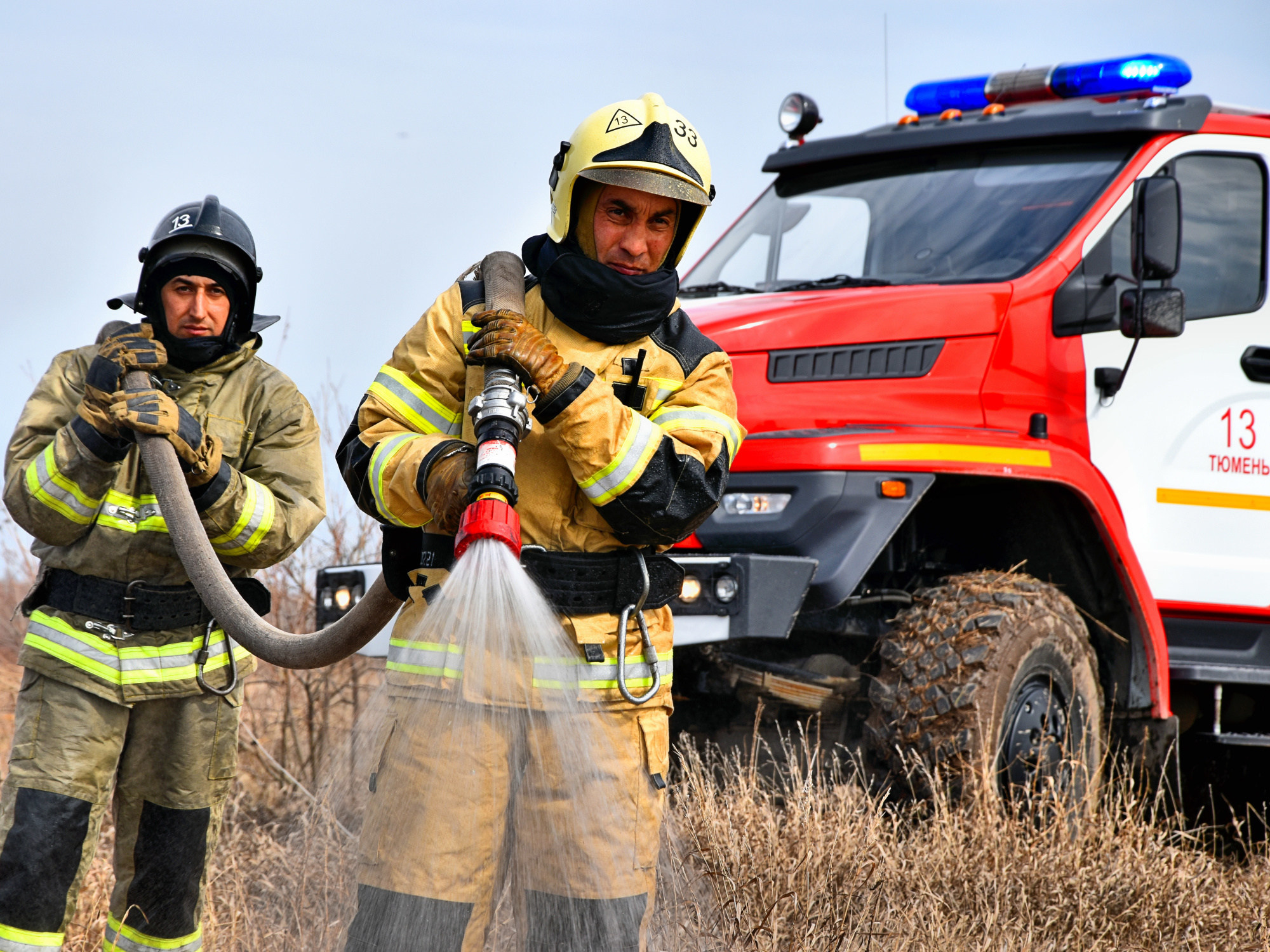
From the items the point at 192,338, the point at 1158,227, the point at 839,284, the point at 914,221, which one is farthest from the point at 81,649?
the point at 1158,227

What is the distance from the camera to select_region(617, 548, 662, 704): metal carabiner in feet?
9.16

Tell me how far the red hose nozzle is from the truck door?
3155mm

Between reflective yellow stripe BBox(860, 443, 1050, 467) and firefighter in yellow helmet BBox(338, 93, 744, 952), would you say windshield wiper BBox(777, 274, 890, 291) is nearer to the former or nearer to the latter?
reflective yellow stripe BBox(860, 443, 1050, 467)

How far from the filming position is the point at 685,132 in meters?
3.00

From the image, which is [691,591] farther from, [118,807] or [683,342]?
[118,807]

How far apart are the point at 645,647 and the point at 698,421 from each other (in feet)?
1.55

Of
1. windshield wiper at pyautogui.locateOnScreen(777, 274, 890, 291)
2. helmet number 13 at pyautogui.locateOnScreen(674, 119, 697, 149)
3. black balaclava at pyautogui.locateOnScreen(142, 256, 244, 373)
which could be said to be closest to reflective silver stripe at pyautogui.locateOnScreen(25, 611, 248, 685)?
black balaclava at pyautogui.locateOnScreen(142, 256, 244, 373)

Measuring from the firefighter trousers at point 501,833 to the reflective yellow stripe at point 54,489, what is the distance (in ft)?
3.60

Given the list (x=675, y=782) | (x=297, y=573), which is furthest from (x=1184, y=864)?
(x=297, y=573)

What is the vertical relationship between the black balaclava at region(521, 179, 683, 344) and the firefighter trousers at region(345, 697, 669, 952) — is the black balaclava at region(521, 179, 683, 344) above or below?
above

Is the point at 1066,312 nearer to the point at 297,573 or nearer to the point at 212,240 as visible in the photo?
the point at 212,240

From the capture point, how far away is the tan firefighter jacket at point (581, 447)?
106 inches

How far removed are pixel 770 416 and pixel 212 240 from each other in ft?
6.31

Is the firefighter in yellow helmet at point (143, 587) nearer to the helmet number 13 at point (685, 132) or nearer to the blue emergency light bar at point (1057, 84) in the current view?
the helmet number 13 at point (685, 132)
